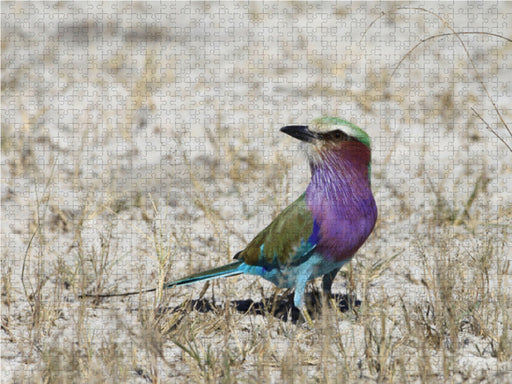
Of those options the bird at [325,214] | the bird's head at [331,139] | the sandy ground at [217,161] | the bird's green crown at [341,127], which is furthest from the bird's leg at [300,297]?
the bird's green crown at [341,127]

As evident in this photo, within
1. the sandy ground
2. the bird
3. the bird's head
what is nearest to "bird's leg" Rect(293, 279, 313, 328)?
the bird

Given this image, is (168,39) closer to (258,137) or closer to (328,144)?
(258,137)

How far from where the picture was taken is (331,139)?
319 centimetres

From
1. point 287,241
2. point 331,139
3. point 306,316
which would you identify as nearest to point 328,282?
point 306,316

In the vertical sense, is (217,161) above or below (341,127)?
above

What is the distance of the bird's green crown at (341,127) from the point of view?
3156 millimetres

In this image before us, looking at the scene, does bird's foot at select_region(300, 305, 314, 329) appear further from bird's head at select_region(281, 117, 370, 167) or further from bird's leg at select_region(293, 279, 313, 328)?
bird's head at select_region(281, 117, 370, 167)

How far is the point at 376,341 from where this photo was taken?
9.08ft

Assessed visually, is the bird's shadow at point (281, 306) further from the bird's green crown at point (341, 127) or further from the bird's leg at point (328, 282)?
the bird's green crown at point (341, 127)

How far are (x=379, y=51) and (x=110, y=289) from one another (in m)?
4.25

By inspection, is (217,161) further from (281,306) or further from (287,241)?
(287,241)

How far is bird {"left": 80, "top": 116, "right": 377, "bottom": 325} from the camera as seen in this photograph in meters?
3.07

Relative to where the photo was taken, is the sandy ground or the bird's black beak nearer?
the sandy ground

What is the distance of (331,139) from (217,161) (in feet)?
7.35
